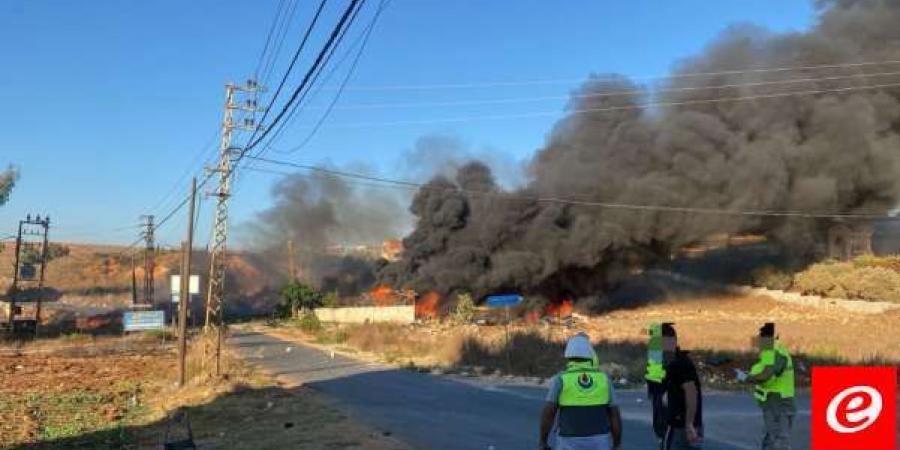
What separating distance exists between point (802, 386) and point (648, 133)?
4716 cm

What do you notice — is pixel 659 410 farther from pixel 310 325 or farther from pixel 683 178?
pixel 683 178

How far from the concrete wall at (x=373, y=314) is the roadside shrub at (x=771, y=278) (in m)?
24.5

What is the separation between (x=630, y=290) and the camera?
6222 cm

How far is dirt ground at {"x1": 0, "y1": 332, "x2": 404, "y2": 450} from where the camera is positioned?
12116 millimetres

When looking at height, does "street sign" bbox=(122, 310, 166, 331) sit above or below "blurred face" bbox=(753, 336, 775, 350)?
below

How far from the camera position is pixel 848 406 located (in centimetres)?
543

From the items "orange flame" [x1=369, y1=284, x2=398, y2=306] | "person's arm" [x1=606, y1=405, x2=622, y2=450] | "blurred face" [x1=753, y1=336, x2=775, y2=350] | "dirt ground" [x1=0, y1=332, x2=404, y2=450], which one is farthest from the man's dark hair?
"orange flame" [x1=369, y1=284, x2=398, y2=306]

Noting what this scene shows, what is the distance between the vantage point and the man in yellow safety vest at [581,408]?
5391 mm

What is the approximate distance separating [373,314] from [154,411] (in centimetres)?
3737

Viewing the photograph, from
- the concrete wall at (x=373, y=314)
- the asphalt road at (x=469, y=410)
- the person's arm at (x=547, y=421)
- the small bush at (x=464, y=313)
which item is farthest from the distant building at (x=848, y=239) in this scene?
the person's arm at (x=547, y=421)

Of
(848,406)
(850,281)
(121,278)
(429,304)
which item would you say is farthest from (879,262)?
(121,278)

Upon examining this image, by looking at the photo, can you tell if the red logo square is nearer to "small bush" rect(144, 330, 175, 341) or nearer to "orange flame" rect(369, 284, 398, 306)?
"small bush" rect(144, 330, 175, 341)

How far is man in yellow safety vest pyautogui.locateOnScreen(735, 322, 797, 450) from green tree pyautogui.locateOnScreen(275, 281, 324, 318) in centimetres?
5512

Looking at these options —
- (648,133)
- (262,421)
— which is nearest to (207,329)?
(262,421)
